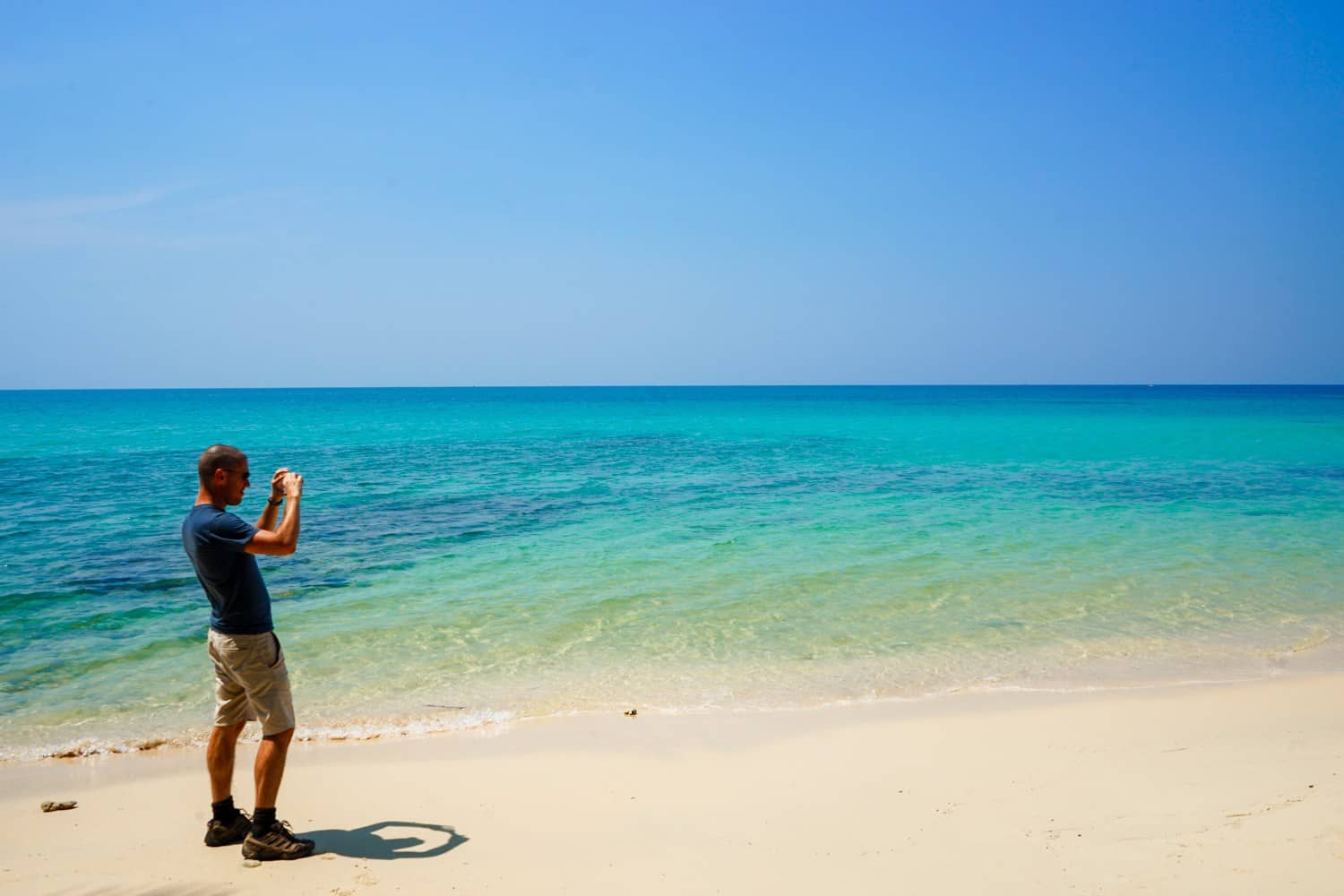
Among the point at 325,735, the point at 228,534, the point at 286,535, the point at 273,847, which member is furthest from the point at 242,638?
the point at 325,735

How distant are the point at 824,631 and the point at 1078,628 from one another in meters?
2.55

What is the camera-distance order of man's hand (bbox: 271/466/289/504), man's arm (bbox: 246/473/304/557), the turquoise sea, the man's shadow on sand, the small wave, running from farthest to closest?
1. the turquoise sea
2. the small wave
3. the man's shadow on sand
4. man's hand (bbox: 271/466/289/504)
5. man's arm (bbox: 246/473/304/557)

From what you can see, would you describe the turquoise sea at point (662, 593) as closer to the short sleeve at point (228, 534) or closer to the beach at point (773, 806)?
the beach at point (773, 806)

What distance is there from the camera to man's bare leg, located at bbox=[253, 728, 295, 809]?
3963 mm

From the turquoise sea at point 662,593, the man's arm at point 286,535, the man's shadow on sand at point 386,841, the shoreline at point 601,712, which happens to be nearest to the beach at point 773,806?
the man's shadow on sand at point 386,841

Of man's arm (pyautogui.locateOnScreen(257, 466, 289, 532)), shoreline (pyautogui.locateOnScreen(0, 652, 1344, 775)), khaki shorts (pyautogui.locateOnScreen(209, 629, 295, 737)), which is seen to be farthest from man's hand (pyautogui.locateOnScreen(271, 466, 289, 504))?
shoreline (pyautogui.locateOnScreen(0, 652, 1344, 775))

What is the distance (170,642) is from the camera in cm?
773

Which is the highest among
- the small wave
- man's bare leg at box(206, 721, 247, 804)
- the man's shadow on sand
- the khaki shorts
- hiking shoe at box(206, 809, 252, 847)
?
the khaki shorts

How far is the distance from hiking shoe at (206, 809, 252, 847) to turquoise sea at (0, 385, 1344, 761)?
172cm

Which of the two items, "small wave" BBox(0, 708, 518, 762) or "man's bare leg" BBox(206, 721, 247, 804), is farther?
"small wave" BBox(0, 708, 518, 762)

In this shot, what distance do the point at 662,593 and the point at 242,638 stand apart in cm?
597

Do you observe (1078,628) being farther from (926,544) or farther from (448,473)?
(448,473)

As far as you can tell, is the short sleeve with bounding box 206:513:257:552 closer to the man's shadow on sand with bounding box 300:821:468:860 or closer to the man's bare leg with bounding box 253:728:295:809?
the man's bare leg with bounding box 253:728:295:809

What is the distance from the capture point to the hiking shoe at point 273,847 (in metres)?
3.92
